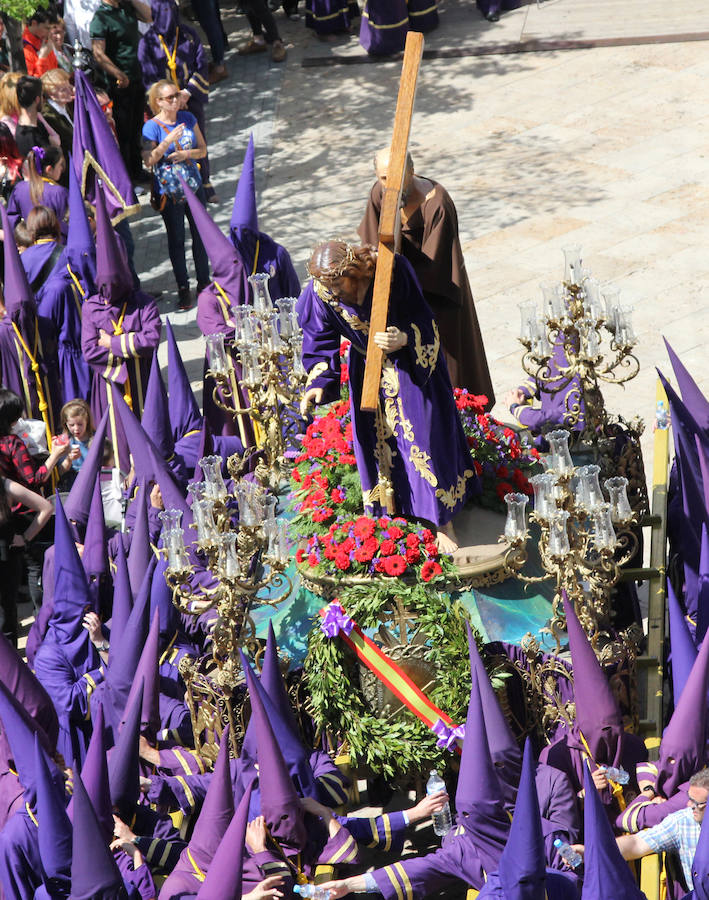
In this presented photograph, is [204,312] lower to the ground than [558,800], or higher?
higher

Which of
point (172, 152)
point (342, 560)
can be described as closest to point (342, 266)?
point (342, 560)

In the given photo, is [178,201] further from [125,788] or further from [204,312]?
[125,788]

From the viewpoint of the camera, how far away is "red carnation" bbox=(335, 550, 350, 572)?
22.9ft

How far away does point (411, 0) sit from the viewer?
60.5 feet

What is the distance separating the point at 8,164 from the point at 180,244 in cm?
190

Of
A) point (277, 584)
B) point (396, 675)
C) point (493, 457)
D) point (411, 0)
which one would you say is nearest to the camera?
point (396, 675)

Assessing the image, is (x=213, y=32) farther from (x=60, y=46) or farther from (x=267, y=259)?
(x=267, y=259)

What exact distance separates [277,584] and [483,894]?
230 cm

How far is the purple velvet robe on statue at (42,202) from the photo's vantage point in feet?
35.2

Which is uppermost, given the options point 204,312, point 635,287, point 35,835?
point 204,312

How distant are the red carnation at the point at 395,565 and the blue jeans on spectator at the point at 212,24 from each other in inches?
503

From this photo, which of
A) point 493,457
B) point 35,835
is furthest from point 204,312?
point 35,835

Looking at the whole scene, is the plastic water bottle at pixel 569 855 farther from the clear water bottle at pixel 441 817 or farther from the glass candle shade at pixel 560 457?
the glass candle shade at pixel 560 457

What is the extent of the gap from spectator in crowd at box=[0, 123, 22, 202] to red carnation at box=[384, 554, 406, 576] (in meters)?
6.06
